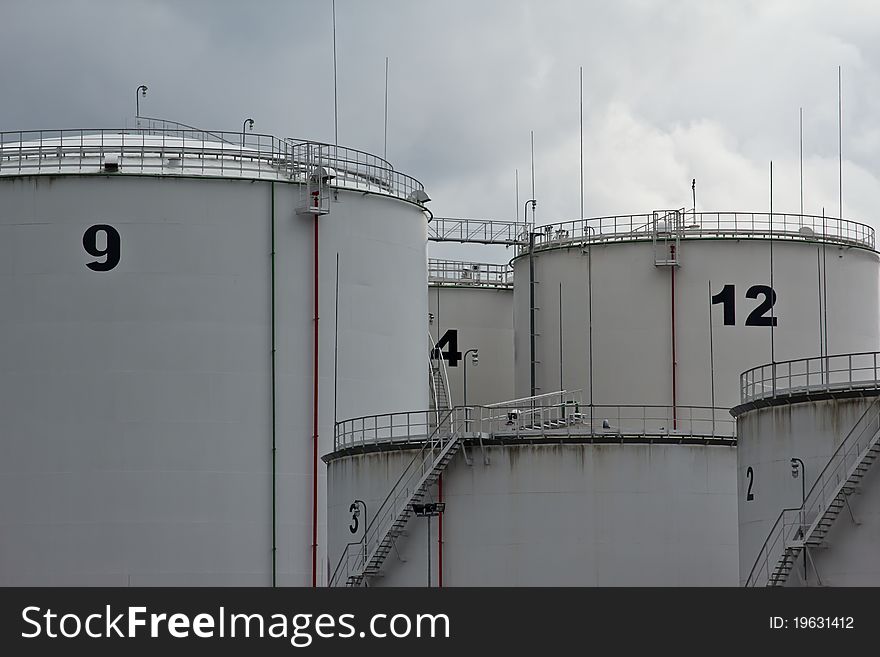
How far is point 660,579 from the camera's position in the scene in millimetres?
47250

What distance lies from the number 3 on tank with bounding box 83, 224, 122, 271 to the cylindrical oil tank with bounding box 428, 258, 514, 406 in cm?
2054

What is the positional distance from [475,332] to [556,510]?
27.6m

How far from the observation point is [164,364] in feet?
174

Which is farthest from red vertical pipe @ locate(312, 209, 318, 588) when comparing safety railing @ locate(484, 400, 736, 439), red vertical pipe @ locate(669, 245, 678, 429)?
red vertical pipe @ locate(669, 245, 678, 429)

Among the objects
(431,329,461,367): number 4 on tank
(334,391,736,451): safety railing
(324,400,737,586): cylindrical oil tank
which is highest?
(431,329,461,367): number 4 on tank

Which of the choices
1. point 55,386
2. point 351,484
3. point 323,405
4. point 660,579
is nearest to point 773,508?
point 660,579

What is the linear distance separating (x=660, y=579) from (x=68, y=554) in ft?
47.8

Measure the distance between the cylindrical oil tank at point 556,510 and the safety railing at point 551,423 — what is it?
5.3 inches

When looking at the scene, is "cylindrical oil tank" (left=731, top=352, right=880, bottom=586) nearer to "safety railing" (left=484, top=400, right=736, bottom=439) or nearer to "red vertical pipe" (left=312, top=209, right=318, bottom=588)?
"safety railing" (left=484, top=400, right=736, bottom=439)

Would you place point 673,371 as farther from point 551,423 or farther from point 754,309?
point 551,423

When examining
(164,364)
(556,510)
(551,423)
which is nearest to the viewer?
(556,510)

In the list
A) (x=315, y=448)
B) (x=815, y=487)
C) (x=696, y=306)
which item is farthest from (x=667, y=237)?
(x=815, y=487)

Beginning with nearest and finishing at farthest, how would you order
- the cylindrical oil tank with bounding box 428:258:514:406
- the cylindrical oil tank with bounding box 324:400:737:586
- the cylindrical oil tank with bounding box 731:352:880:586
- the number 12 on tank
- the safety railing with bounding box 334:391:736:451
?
the cylindrical oil tank with bounding box 731:352:880:586 < the cylindrical oil tank with bounding box 324:400:737:586 < the safety railing with bounding box 334:391:736:451 < the number 12 on tank < the cylindrical oil tank with bounding box 428:258:514:406

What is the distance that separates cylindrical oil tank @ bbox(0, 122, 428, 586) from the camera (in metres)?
52.5
